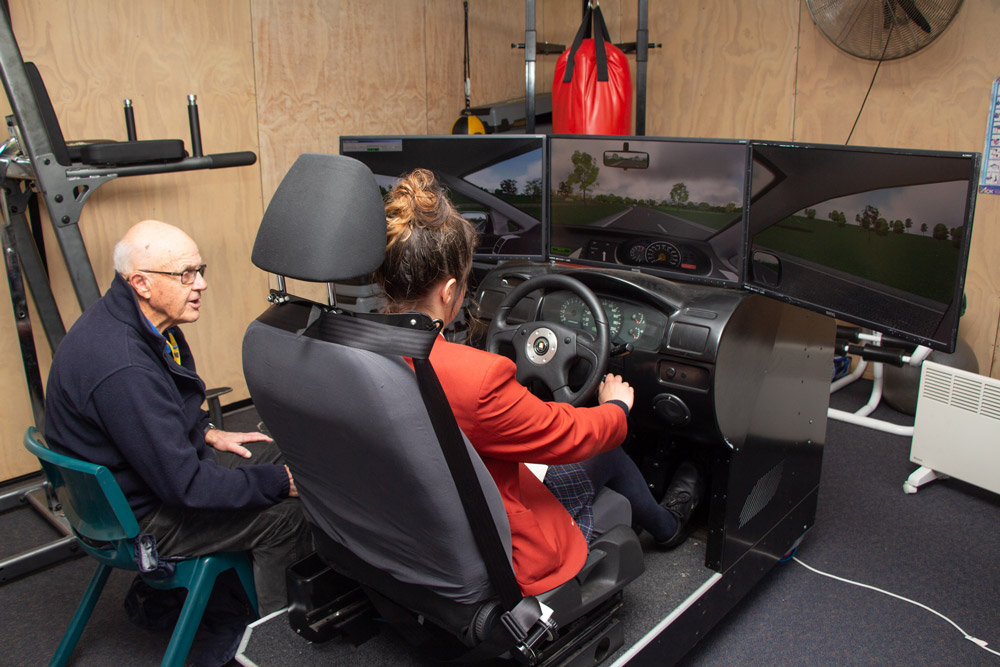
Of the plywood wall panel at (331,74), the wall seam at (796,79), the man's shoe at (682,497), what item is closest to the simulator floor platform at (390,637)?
the man's shoe at (682,497)

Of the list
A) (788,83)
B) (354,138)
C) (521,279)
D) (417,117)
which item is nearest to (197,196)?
(354,138)

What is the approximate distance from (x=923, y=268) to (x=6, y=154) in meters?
2.58

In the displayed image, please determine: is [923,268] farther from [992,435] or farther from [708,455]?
[992,435]

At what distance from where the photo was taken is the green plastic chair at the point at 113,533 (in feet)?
5.20

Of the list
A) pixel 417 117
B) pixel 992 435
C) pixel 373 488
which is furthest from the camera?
pixel 417 117

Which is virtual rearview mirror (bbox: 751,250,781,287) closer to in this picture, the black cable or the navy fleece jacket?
the navy fleece jacket

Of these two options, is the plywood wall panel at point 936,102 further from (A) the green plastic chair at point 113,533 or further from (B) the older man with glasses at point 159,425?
(A) the green plastic chair at point 113,533

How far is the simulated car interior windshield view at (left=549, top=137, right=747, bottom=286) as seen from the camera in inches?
85.0

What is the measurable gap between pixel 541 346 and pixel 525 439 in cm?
40

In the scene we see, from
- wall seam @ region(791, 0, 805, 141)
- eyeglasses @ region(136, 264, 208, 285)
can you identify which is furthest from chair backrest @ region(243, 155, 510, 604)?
wall seam @ region(791, 0, 805, 141)

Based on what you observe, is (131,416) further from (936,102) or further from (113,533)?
(936,102)

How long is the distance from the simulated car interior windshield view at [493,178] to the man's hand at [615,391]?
1.03m

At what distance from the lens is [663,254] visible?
91.9 inches

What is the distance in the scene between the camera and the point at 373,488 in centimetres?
126
